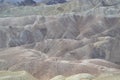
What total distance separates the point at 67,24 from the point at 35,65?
133ft

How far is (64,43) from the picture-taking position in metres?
79.6

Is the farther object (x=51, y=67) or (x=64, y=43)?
(x=64, y=43)

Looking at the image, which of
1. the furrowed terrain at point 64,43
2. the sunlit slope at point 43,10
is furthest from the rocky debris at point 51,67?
the sunlit slope at point 43,10

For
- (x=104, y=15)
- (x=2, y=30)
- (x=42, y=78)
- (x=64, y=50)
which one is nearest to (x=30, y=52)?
(x=64, y=50)

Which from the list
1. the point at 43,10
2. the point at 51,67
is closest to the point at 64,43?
the point at 51,67

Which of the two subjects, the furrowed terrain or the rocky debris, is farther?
the furrowed terrain

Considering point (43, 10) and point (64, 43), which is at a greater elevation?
point (64, 43)

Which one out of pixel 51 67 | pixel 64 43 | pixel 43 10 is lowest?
pixel 43 10

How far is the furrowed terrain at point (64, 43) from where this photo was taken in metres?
56.6

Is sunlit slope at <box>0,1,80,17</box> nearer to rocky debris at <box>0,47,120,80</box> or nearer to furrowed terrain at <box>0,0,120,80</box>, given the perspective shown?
furrowed terrain at <box>0,0,120,80</box>

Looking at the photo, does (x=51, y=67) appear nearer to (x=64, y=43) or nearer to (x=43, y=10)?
(x=64, y=43)

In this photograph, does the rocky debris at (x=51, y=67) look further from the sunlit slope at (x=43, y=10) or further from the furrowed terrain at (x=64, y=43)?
the sunlit slope at (x=43, y=10)

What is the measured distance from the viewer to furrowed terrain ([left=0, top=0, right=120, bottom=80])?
2227 inches

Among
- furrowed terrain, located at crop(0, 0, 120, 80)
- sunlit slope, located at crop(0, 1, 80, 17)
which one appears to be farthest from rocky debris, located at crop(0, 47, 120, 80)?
sunlit slope, located at crop(0, 1, 80, 17)
